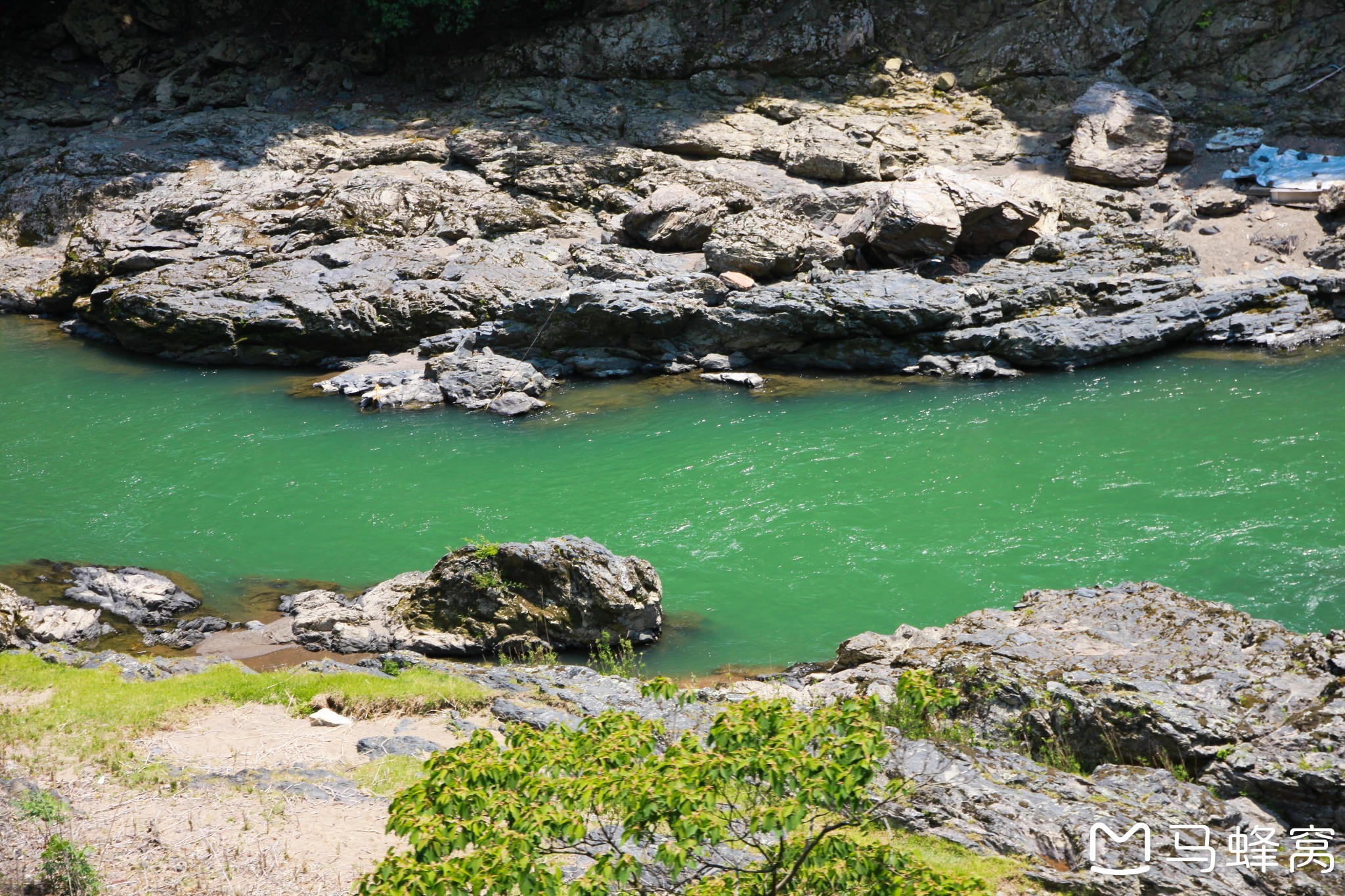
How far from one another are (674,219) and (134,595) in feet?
59.2

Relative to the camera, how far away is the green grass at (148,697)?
838 centimetres

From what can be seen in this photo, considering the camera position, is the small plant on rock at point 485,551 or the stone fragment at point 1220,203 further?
the stone fragment at point 1220,203

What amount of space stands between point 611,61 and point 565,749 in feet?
115

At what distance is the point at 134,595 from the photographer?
13.9 meters

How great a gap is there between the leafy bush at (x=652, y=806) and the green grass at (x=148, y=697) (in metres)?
4.76

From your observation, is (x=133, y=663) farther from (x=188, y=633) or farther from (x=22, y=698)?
(x=188, y=633)

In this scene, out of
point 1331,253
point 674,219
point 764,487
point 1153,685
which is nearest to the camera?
point 1153,685

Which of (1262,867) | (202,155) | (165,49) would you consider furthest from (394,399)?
(165,49)

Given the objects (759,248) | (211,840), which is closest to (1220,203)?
(759,248)

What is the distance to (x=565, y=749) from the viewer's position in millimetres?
4805

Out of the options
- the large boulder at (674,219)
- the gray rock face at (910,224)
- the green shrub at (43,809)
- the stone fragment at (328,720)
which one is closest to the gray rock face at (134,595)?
the stone fragment at (328,720)

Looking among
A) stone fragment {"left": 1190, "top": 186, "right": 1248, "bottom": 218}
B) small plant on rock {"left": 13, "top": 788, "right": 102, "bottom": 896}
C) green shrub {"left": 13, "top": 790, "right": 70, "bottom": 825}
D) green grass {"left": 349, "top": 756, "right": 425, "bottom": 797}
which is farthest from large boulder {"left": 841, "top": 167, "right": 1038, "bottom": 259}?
small plant on rock {"left": 13, "top": 788, "right": 102, "bottom": 896}

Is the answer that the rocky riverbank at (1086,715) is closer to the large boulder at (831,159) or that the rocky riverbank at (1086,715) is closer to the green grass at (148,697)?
the green grass at (148,697)

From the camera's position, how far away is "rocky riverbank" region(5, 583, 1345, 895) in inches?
261
